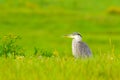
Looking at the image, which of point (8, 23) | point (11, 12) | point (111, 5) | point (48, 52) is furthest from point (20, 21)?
point (48, 52)

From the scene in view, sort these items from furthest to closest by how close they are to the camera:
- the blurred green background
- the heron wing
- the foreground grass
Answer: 1. the blurred green background
2. the heron wing
3. the foreground grass

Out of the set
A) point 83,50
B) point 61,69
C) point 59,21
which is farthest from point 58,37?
point 61,69

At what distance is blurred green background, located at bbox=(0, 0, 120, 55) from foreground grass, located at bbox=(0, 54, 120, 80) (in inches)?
812

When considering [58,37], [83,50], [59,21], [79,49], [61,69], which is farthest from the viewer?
[59,21]

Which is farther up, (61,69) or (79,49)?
(79,49)

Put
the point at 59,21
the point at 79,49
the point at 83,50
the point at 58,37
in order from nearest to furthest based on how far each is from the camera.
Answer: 1. the point at 83,50
2. the point at 79,49
3. the point at 58,37
4. the point at 59,21

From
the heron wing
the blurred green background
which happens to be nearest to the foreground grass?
the heron wing

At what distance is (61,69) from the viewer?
947 centimetres

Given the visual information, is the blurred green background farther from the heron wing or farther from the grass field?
the heron wing

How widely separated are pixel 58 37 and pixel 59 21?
24.4 ft

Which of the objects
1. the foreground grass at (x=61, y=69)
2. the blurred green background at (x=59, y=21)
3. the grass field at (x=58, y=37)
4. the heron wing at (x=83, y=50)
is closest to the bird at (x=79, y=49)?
the heron wing at (x=83, y=50)

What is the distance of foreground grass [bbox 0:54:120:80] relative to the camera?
361 inches

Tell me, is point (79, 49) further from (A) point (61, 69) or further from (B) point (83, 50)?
(A) point (61, 69)

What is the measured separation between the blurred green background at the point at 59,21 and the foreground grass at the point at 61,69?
20637 millimetres
